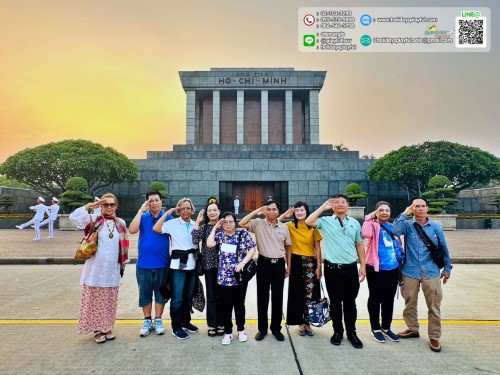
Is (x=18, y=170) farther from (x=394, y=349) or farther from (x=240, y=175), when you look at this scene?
(x=394, y=349)

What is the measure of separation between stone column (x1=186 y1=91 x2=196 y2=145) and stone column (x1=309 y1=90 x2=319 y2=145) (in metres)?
11.4

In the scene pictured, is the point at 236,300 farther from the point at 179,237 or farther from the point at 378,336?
the point at 378,336

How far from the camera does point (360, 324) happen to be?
14.2 feet

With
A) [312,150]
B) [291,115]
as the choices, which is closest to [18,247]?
[312,150]

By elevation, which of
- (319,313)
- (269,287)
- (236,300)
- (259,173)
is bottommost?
(319,313)

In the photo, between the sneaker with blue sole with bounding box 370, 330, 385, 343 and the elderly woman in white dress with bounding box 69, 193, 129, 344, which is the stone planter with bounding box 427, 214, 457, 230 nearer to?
the sneaker with blue sole with bounding box 370, 330, 385, 343

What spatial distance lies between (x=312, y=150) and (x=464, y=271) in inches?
740

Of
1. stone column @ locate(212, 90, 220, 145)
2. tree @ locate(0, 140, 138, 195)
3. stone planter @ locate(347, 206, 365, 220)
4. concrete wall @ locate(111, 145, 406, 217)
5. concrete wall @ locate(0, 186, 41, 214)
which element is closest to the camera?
stone planter @ locate(347, 206, 365, 220)

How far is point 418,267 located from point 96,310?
4045 mm

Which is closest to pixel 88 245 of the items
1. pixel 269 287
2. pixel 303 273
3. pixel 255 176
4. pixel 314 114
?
pixel 269 287

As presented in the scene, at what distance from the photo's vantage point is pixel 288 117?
29.8 m

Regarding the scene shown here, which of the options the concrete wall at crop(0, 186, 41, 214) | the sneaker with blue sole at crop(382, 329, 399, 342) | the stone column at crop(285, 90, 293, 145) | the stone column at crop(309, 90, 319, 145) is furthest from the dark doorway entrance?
the sneaker with blue sole at crop(382, 329, 399, 342)

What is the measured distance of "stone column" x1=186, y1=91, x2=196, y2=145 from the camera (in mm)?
29625

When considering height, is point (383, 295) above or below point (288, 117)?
below
